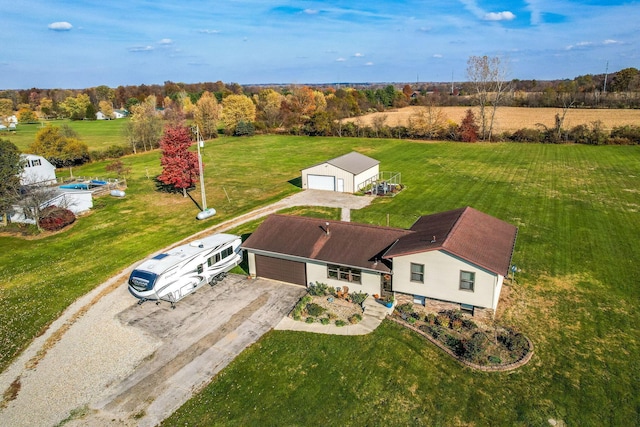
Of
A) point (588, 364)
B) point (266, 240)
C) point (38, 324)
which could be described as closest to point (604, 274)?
point (588, 364)

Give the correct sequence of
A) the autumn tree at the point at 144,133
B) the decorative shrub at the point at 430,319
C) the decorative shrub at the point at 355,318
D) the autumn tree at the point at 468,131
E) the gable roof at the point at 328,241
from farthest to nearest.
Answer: the autumn tree at the point at 144,133, the autumn tree at the point at 468,131, the gable roof at the point at 328,241, the decorative shrub at the point at 355,318, the decorative shrub at the point at 430,319

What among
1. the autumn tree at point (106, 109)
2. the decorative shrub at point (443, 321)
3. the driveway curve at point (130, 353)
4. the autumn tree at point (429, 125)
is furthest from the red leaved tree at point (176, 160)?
the autumn tree at point (106, 109)

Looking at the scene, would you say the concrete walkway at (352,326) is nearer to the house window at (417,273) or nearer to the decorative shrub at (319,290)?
the house window at (417,273)

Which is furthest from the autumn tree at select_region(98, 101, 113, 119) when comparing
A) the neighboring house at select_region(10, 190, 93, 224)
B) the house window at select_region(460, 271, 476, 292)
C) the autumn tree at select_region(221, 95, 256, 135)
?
the house window at select_region(460, 271, 476, 292)

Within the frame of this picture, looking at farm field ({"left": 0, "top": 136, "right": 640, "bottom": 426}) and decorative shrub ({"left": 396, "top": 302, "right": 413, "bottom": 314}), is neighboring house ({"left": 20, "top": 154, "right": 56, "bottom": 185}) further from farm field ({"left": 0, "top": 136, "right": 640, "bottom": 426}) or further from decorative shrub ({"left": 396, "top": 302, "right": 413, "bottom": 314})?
decorative shrub ({"left": 396, "top": 302, "right": 413, "bottom": 314})

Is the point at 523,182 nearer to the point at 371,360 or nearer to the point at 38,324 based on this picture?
the point at 371,360

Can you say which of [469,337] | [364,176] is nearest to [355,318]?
[469,337]
